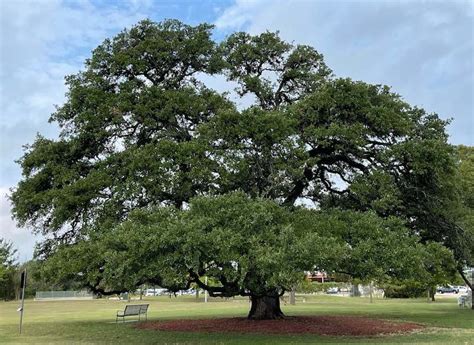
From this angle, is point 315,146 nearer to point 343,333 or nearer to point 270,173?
point 270,173

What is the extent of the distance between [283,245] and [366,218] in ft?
12.0

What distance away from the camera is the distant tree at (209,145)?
1584 cm

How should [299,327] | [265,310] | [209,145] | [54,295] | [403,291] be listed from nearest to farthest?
[209,145]
[299,327]
[265,310]
[403,291]
[54,295]

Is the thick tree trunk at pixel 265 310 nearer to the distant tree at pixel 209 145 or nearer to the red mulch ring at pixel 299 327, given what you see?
the red mulch ring at pixel 299 327

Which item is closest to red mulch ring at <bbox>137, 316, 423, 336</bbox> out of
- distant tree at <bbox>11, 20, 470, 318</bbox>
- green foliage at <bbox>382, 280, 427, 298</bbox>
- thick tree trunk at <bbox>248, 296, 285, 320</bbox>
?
thick tree trunk at <bbox>248, 296, 285, 320</bbox>

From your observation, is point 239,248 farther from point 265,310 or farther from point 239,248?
point 265,310

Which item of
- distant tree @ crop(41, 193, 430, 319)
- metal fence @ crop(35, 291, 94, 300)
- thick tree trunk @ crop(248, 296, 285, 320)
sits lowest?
metal fence @ crop(35, 291, 94, 300)

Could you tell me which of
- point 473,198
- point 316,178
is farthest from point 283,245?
point 473,198

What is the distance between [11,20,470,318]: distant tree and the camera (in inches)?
624

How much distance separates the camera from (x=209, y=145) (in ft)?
52.9

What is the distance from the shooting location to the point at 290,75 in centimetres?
2080

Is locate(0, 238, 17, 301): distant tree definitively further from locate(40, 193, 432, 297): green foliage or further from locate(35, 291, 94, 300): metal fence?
locate(40, 193, 432, 297): green foliage

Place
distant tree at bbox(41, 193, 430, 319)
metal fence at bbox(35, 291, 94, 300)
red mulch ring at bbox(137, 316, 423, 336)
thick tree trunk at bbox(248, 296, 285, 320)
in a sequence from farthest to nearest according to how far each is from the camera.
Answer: metal fence at bbox(35, 291, 94, 300) < thick tree trunk at bbox(248, 296, 285, 320) < red mulch ring at bbox(137, 316, 423, 336) < distant tree at bbox(41, 193, 430, 319)

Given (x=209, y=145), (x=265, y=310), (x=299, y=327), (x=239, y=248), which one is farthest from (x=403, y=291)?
(x=239, y=248)
